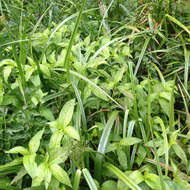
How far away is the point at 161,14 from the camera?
6.23 feet

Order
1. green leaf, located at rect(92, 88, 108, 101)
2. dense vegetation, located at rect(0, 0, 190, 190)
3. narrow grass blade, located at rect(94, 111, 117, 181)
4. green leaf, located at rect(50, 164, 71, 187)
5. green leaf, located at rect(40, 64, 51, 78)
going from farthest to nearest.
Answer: green leaf, located at rect(40, 64, 51, 78)
green leaf, located at rect(92, 88, 108, 101)
narrow grass blade, located at rect(94, 111, 117, 181)
dense vegetation, located at rect(0, 0, 190, 190)
green leaf, located at rect(50, 164, 71, 187)

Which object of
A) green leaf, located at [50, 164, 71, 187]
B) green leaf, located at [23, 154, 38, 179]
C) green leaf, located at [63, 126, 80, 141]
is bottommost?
green leaf, located at [50, 164, 71, 187]

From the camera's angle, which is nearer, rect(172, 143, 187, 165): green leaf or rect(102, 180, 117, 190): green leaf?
rect(102, 180, 117, 190): green leaf

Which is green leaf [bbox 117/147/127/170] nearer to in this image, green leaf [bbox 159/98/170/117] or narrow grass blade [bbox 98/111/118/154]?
narrow grass blade [bbox 98/111/118/154]

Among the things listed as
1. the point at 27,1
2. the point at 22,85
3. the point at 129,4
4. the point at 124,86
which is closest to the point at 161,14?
the point at 129,4

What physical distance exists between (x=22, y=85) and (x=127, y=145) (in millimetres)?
674

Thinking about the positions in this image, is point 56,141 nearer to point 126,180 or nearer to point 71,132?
point 71,132

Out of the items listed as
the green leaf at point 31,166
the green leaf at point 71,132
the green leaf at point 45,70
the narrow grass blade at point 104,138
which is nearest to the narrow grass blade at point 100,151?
the narrow grass blade at point 104,138

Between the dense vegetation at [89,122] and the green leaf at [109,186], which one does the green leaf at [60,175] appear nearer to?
the dense vegetation at [89,122]

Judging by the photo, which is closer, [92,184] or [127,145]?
[92,184]

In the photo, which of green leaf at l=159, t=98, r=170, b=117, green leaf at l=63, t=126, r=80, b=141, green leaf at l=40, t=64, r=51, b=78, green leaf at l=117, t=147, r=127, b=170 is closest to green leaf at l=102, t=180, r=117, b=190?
green leaf at l=117, t=147, r=127, b=170

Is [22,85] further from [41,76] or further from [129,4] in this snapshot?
[129,4]

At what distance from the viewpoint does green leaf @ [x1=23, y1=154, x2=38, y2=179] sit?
35.1 inches

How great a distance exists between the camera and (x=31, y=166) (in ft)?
2.99
